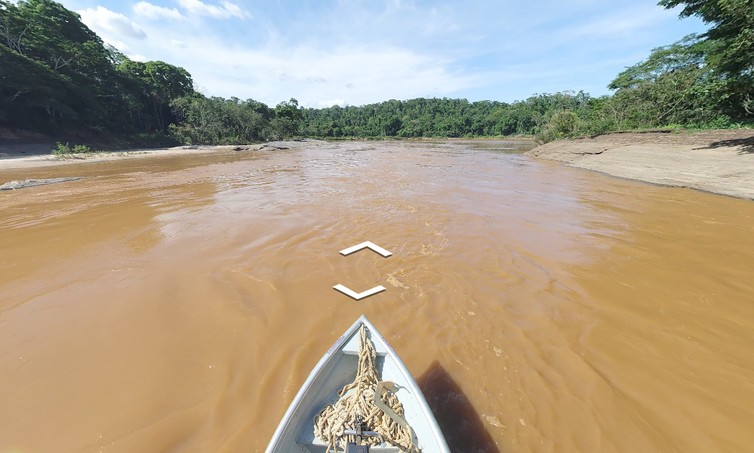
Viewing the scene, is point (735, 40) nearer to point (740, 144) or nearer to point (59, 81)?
point (740, 144)

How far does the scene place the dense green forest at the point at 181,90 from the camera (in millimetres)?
12078

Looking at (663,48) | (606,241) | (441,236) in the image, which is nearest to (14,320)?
(441,236)

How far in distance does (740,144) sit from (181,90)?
6534 cm

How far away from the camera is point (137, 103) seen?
3897 cm

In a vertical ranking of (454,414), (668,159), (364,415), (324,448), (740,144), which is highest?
(740,144)

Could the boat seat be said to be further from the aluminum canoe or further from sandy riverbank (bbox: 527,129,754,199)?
sandy riverbank (bbox: 527,129,754,199)

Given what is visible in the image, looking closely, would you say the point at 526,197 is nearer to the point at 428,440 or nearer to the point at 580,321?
the point at 580,321
